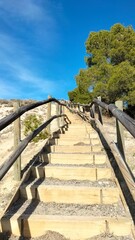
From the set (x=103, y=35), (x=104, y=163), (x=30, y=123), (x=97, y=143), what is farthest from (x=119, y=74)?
(x=104, y=163)

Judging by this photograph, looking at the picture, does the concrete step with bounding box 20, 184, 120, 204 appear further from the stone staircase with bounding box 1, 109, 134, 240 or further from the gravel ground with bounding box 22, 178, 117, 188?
the gravel ground with bounding box 22, 178, 117, 188

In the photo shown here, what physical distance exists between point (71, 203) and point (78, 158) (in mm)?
1361

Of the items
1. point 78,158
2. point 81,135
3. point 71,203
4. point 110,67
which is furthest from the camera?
point 110,67

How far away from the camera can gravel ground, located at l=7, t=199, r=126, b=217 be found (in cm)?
359

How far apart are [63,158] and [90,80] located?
19588 mm

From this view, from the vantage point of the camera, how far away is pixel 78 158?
17.4ft

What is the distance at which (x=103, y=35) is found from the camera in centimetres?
2547

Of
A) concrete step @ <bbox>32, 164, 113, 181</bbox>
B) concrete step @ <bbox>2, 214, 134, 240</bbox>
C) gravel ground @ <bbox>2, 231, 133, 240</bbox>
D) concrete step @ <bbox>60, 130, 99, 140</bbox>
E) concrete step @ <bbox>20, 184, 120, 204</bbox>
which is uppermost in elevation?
concrete step @ <bbox>60, 130, 99, 140</bbox>

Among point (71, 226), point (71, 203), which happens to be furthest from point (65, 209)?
point (71, 226)

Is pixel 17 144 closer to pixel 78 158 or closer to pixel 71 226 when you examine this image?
pixel 78 158

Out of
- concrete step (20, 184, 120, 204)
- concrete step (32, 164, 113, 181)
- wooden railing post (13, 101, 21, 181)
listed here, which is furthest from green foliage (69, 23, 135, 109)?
concrete step (20, 184, 120, 204)

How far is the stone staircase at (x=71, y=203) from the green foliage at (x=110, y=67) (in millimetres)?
16243

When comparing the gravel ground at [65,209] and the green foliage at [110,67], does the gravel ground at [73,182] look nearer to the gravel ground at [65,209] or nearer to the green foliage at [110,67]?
the gravel ground at [65,209]

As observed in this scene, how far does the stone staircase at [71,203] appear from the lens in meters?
3.34
